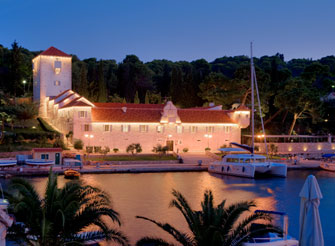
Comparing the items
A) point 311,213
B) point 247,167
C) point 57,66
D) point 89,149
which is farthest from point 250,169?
point 57,66

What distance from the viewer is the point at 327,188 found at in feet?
123

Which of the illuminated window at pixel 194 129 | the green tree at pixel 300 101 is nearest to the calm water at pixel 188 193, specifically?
the illuminated window at pixel 194 129

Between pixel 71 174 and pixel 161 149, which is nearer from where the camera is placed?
pixel 71 174

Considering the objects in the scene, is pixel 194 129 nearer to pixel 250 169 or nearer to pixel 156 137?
pixel 156 137

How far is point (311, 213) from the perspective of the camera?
47.1ft

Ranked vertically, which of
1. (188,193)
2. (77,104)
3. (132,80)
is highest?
(132,80)

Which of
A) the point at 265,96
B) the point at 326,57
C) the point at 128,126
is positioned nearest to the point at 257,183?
the point at 128,126

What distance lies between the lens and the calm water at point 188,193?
24688mm

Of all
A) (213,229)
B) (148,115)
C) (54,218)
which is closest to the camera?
(213,229)

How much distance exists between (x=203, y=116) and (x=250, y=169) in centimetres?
1567

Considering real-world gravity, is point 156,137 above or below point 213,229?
above

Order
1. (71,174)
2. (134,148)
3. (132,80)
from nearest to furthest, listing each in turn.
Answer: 1. (71,174)
2. (134,148)
3. (132,80)

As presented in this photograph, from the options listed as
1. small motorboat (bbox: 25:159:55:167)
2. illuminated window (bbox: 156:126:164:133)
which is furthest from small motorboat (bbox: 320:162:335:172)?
small motorboat (bbox: 25:159:55:167)

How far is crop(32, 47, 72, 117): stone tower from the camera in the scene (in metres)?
64.0
